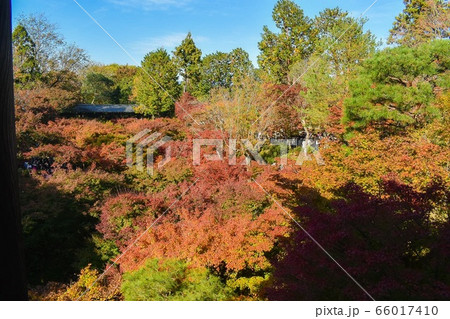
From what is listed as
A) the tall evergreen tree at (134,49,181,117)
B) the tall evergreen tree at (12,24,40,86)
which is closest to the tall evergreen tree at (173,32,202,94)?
the tall evergreen tree at (134,49,181,117)

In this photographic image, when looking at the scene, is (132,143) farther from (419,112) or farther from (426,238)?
(426,238)

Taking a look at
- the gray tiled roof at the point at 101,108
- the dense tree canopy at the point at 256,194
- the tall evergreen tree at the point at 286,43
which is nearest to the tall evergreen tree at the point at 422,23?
the dense tree canopy at the point at 256,194

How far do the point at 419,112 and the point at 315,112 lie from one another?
629 centimetres

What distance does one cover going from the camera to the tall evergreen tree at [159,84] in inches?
830

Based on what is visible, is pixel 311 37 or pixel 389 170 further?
pixel 311 37

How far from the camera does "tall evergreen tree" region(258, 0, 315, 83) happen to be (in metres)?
22.8

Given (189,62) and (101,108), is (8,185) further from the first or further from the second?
(101,108)

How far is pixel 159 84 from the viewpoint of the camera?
20953 millimetres

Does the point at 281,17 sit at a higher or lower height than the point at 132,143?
higher

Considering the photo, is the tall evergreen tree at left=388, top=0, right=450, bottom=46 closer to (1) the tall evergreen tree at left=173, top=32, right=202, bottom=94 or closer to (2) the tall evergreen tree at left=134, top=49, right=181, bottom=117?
(1) the tall evergreen tree at left=173, top=32, right=202, bottom=94

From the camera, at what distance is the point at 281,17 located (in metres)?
22.8
